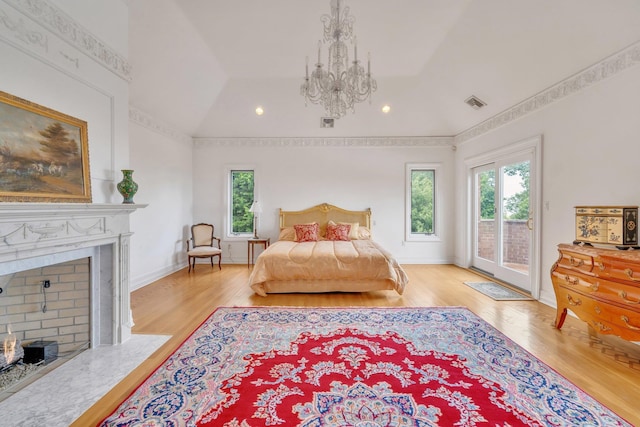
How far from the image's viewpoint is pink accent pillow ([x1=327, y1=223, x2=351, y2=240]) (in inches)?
218

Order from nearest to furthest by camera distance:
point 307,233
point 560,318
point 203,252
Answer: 1. point 560,318
2. point 203,252
3. point 307,233

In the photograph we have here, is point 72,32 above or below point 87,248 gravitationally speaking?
above

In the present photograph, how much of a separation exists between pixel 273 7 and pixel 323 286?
3678mm

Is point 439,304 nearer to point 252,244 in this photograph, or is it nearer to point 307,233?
point 307,233

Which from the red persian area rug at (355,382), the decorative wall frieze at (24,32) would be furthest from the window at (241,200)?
the decorative wall frieze at (24,32)

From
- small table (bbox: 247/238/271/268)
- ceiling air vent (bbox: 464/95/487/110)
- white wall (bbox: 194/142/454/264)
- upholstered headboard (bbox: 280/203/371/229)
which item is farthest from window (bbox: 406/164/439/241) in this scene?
small table (bbox: 247/238/271/268)

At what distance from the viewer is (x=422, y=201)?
245 inches

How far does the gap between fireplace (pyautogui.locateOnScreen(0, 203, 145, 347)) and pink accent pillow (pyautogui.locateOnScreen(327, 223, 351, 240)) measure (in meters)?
3.63

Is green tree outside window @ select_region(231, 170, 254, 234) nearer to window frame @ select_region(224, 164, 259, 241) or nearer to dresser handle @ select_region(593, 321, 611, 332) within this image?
window frame @ select_region(224, 164, 259, 241)

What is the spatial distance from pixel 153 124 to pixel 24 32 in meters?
3.04

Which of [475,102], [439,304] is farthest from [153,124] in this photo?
[475,102]

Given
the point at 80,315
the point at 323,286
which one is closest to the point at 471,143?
the point at 323,286

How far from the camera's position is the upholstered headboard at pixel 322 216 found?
241 inches

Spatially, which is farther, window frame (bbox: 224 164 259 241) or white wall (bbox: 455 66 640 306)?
window frame (bbox: 224 164 259 241)
